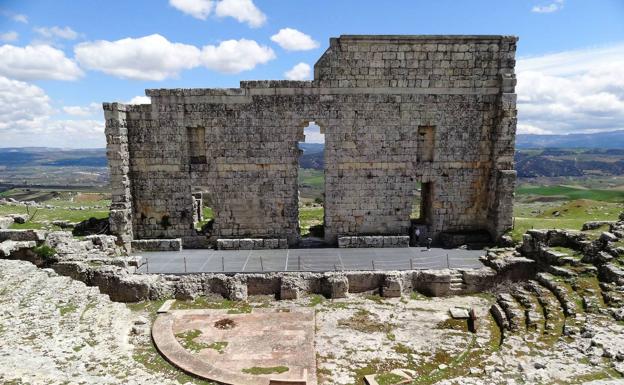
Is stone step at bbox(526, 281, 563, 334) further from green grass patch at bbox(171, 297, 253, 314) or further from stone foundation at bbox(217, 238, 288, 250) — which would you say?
stone foundation at bbox(217, 238, 288, 250)

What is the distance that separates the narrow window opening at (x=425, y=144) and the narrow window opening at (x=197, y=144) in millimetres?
9459

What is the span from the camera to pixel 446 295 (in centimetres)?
1432

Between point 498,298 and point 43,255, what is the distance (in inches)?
649

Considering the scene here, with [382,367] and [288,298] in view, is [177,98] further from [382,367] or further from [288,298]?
[382,367]

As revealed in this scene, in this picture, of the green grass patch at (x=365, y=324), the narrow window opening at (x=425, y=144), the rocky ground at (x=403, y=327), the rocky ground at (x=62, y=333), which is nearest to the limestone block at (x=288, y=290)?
the rocky ground at (x=403, y=327)

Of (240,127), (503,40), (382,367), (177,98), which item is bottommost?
(382,367)

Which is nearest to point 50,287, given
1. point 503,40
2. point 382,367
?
point 382,367

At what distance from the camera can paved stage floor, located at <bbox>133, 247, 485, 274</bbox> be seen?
14.9m

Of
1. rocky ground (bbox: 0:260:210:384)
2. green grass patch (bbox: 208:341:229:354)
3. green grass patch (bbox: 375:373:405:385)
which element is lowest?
green grass patch (bbox: 208:341:229:354)

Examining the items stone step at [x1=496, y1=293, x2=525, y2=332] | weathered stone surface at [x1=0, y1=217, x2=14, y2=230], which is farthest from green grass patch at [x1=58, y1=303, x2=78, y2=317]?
stone step at [x1=496, y1=293, x2=525, y2=332]

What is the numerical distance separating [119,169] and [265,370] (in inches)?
438

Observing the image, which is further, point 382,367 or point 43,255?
point 43,255

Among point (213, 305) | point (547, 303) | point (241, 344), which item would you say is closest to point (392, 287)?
point (547, 303)

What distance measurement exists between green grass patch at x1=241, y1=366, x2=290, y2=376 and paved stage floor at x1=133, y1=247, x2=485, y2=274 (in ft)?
16.3
